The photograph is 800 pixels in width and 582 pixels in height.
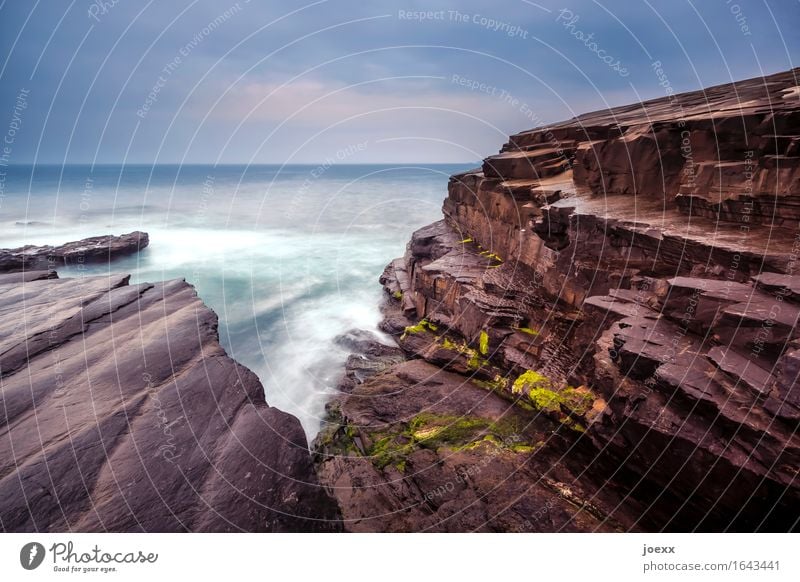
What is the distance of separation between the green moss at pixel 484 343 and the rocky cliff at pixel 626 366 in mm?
41

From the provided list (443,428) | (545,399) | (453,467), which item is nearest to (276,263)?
(443,428)

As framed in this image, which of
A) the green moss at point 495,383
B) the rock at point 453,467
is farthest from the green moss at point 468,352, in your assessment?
the rock at point 453,467

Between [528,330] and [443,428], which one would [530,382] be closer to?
[528,330]

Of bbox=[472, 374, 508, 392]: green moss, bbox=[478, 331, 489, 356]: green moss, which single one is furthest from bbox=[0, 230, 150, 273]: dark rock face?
bbox=[472, 374, 508, 392]: green moss

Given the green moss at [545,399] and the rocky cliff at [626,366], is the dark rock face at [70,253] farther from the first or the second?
the green moss at [545,399]

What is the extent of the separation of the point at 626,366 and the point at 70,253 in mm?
30220

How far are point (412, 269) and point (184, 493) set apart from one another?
1549 cm

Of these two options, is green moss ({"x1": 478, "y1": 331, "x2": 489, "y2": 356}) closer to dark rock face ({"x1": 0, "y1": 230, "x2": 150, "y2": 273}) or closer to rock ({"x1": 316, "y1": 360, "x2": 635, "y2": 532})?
rock ({"x1": 316, "y1": 360, "x2": 635, "y2": 532})

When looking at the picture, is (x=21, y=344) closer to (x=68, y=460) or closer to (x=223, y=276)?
(x=68, y=460)

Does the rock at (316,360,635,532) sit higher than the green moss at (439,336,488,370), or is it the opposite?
the green moss at (439,336,488,370)

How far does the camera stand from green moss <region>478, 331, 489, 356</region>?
10.2 m

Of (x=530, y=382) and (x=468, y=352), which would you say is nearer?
(x=530, y=382)

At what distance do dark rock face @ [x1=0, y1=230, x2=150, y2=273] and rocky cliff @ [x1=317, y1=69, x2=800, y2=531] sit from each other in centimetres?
2215

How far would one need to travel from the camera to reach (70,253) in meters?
22.0
